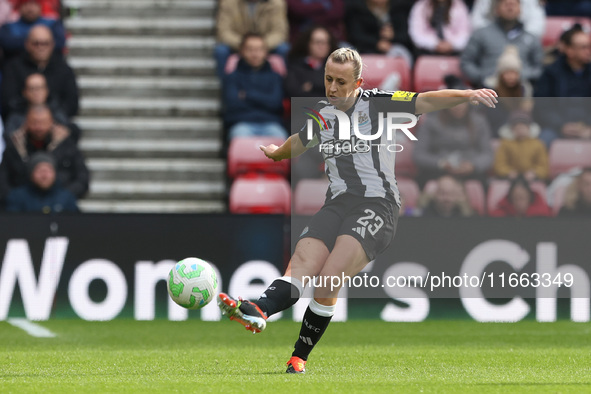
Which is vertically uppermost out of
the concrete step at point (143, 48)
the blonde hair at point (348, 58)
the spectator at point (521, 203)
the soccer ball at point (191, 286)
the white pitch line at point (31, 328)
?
the blonde hair at point (348, 58)

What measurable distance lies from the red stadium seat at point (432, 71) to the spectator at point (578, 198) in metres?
2.37

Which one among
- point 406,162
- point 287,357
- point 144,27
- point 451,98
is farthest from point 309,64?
point 451,98

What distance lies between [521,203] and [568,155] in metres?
0.82

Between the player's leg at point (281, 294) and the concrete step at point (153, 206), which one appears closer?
the player's leg at point (281, 294)

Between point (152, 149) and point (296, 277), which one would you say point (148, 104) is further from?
point (296, 277)

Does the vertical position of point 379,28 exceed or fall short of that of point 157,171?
it exceeds it

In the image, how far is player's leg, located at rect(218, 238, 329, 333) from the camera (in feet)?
19.9

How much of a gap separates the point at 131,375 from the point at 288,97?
20.1 feet

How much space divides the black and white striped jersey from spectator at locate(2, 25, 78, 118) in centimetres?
630

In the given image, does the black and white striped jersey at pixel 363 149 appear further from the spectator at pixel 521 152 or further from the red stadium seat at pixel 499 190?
the spectator at pixel 521 152

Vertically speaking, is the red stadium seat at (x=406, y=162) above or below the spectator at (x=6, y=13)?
below

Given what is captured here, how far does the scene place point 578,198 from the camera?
11.0 m

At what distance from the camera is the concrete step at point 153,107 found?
44.0ft

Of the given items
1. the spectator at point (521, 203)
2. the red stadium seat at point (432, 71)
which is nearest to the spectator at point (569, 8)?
the red stadium seat at point (432, 71)
